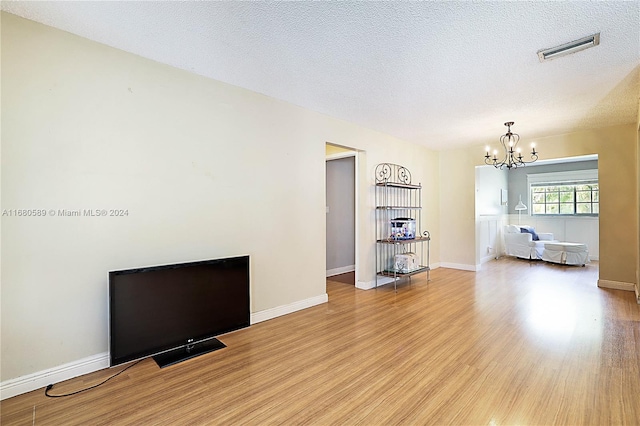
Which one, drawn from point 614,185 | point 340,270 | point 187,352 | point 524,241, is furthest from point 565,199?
point 187,352

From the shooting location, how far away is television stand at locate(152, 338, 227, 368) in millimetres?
2496

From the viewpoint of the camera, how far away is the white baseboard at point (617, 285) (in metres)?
4.65

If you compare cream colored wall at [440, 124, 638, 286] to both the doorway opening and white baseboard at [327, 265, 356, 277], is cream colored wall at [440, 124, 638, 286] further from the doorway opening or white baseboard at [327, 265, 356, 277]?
white baseboard at [327, 265, 356, 277]

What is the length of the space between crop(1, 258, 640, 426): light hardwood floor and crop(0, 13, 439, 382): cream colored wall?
19.5 inches

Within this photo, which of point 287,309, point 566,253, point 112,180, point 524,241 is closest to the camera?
point 112,180

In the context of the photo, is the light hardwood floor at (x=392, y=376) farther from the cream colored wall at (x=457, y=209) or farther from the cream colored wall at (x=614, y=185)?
the cream colored wall at (x=457, y=209)

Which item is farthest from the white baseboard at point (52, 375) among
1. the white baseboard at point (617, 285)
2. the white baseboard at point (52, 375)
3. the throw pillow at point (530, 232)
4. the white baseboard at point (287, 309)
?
the throw pillow at point (530, 232)

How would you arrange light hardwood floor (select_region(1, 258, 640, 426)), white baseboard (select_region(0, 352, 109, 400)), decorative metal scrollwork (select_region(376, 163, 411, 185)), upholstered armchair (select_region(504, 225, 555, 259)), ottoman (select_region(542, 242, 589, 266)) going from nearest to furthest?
light hardwood floor (select_region(1, 258, 640, 426))
white baseboard (select_region(0, 352, 109, 400))
decorative metal scrollwork (select_region(376, 163, 411, 185))
ottoman (select_region(542, 242, 589, 266))
upholstered armchair (select_region(504, 225, 555, 259))

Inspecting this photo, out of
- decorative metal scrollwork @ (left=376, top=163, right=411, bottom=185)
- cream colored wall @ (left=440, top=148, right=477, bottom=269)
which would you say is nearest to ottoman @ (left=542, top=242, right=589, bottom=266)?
cream colored wall @ (left=440, top=148, right=477, bottom=269)

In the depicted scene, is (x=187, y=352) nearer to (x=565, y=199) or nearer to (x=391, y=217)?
(x=391, y=217)

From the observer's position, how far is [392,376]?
7.48 feet

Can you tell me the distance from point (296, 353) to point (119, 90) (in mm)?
2605

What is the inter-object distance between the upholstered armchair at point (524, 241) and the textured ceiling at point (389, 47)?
4.30 meters

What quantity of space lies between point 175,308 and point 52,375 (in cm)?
86
